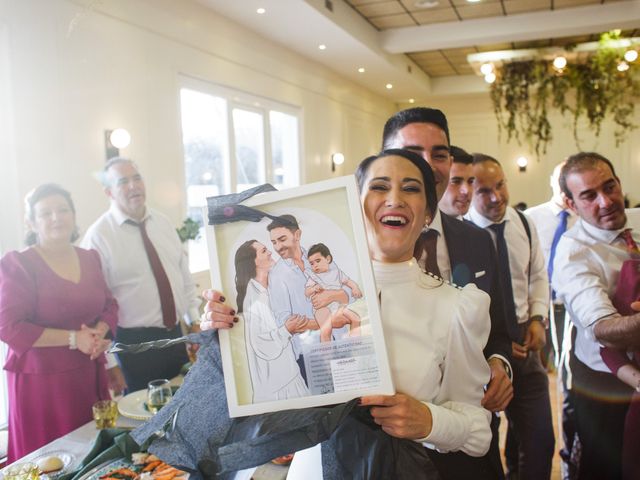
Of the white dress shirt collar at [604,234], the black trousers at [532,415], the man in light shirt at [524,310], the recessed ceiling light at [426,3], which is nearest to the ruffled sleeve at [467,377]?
the white dress shirt collar at [604,234]

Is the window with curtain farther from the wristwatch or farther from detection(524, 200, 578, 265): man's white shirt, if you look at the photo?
detection(524, 200, 578, 265): man's white shirt

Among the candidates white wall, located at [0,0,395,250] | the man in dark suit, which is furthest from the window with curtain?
the man in dark suit

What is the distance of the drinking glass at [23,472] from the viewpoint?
1.39 metres

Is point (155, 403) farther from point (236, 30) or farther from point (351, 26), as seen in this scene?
point (351, 26)

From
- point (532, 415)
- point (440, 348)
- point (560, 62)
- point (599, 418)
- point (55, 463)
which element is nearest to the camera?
point (440, 348)

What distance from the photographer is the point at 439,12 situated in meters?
6.50

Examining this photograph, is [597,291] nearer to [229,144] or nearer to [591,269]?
[591,269]

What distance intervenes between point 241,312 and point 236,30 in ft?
17.0

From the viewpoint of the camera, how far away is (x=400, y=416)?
0.95 metres

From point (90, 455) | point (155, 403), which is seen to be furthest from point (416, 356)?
point (155, 403)

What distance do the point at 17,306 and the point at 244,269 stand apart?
6.29ft

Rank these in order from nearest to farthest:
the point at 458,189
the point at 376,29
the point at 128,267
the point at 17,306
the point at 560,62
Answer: the point at 17,306 → the point at 458,189 → the point at 128,267 → the point at 376,29 → the point at 560,62

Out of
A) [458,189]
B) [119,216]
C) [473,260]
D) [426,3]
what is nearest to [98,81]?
Result: [119,216]

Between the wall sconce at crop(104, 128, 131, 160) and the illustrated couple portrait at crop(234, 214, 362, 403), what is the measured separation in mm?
3360
